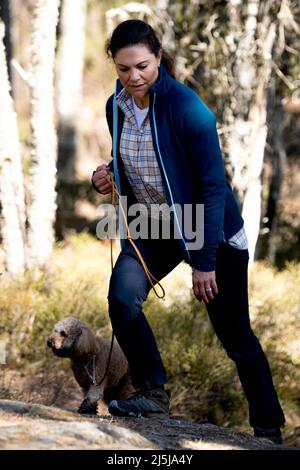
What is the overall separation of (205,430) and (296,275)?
561cm

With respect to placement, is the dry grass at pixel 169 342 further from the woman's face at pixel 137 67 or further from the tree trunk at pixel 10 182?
the woman's face at pixel 137 67

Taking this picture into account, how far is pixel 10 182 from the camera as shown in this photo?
7.19 meters

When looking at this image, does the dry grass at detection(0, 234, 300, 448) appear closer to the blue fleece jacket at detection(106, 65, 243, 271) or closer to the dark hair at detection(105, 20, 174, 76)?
the blue fleece jacket at detection(106, 65, 243, 271)

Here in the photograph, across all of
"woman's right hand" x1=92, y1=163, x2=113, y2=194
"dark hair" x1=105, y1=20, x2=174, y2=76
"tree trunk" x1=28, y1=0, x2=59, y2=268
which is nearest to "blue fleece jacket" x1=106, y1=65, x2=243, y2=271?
"dark hair" x1=105, y1=20, x2=174, y2=76

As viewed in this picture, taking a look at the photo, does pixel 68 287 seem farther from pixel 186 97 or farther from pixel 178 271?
pixel 186 97

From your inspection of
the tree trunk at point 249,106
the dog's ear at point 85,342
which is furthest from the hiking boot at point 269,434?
the tree trunk at point 249,106

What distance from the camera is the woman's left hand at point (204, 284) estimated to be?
4.31 meters

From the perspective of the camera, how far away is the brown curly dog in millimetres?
5125

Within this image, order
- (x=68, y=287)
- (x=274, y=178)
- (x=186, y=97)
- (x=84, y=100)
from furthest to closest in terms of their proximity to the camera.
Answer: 1. (x=84, y=100)
2. (x=274, y=178)
3. (x=68, y=287)
4. (x=186, y=97)

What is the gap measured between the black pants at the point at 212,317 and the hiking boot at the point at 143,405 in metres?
Answer: 0.06

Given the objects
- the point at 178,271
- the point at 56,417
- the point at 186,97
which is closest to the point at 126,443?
the point at 56,417

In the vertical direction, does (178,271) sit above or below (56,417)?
above

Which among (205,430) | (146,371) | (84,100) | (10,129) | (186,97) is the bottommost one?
(205,430)

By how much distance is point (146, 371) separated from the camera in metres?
4.59
